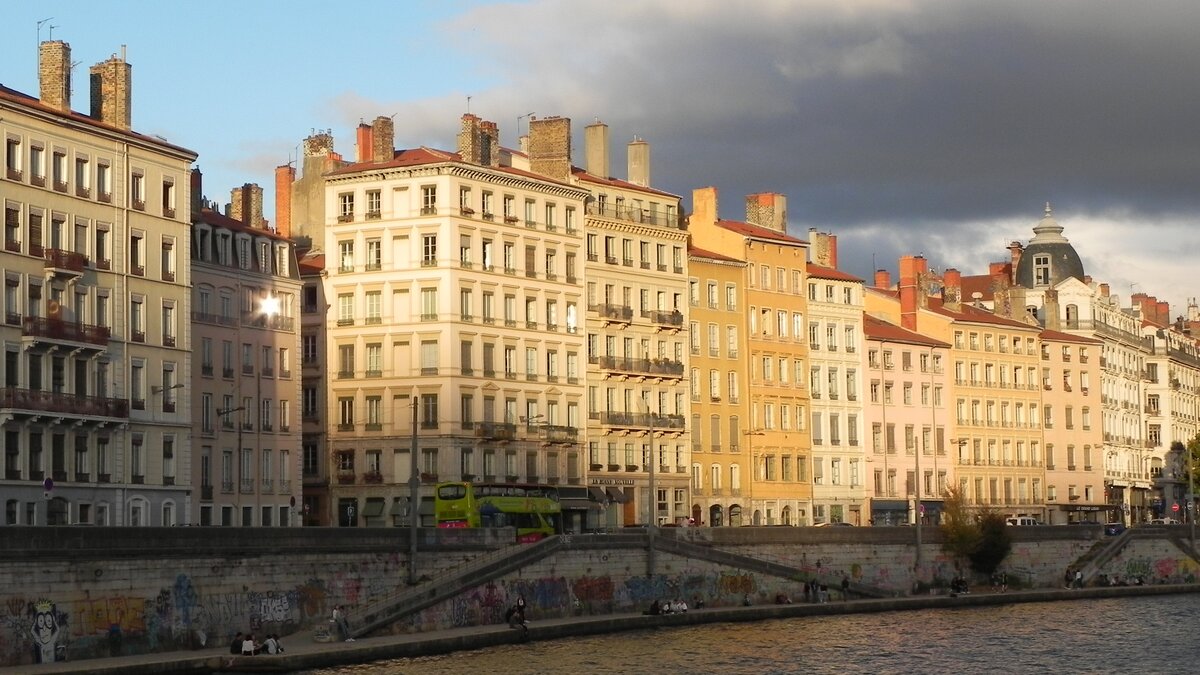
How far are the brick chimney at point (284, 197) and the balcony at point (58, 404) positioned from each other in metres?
28.1

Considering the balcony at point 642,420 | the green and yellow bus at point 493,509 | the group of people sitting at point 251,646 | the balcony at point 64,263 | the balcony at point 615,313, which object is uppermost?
the balcony at point 615,313

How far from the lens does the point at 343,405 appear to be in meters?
107

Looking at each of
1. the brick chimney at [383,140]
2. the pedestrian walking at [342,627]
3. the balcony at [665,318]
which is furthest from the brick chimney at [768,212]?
the pedestrian walking at [342,627]

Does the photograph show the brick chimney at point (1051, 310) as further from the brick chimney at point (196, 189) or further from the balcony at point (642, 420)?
the brick chimney at point (196, 189)

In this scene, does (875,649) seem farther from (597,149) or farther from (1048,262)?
(1048,262)

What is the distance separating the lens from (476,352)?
4203 inches

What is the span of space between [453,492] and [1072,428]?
71.7 metres

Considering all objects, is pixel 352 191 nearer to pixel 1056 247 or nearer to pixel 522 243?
pixel 522 243

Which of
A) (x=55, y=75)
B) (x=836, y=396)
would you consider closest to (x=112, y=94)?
(x=55, y=75)

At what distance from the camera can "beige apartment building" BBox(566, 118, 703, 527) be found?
113875 millimetres

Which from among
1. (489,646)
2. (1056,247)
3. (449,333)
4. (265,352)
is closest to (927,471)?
(1056,247)

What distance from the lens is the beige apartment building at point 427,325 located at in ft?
346

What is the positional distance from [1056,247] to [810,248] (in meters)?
31.4

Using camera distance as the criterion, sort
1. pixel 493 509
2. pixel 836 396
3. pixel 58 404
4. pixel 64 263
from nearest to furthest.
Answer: pixel 58 404, pixel 64 263, pixel 493 509, pixel 836 396
